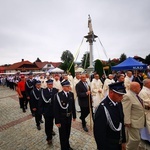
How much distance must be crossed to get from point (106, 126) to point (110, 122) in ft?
0.31

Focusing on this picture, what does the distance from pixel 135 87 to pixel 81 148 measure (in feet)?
7.97

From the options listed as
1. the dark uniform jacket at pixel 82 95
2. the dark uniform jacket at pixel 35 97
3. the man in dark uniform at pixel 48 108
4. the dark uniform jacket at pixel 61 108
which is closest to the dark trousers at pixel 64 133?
the dark uniform jacket at pixel 61 108

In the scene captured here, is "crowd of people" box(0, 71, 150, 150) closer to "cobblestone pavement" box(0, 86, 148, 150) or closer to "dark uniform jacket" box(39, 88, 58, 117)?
"dark uniform jacket" box(39, 88, 58, 117)

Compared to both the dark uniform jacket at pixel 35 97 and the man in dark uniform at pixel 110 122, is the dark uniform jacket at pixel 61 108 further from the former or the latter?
the dark uniform jacket at pixel 35 97

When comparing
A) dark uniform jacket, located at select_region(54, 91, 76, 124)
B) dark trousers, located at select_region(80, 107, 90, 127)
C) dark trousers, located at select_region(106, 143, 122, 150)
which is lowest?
dark trousers, located at select_region(80, 107, 90, 127)

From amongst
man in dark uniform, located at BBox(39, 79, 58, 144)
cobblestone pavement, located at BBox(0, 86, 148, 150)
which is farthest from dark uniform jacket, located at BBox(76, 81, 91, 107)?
man in dark uniform, located at BBox(39, 79, 58, 144)

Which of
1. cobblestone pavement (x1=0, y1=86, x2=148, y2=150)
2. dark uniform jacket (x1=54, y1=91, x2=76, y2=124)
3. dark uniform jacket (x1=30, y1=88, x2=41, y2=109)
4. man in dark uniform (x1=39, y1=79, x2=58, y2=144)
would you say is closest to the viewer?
dark uniform jacket (x1=54, y1=91, x2=76, y2=124)

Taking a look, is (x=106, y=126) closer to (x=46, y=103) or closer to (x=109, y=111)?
(x=109, y=111)

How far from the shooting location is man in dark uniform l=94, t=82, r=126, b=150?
2.20 metres

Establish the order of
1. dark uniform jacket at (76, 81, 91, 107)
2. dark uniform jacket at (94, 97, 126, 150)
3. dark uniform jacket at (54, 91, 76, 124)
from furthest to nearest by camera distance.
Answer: dark uniform jacket at (76, 81, 91, 107)
dark uniform jacket at (54, 91, 76, 124)
dark uniform jacket at (94, 97, 126, 150)

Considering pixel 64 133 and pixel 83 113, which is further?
pixel 83 113

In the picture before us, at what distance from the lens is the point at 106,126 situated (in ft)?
7.24

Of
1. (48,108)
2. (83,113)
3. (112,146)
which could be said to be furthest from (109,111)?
(83,113)

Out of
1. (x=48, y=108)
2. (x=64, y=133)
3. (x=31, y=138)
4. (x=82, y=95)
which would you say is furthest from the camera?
(x=82, y=95)
